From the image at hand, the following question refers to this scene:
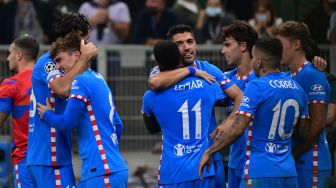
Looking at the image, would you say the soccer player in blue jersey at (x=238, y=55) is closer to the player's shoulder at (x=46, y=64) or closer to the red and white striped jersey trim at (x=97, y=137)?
the red and white striped jersey trim at (x=97, y=137)

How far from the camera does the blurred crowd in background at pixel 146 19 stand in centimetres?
1609

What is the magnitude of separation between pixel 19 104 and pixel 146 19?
565 cm

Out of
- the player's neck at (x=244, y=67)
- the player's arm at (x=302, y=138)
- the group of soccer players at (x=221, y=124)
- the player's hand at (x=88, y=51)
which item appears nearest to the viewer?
the group of soccer players at (x=221, y=124)

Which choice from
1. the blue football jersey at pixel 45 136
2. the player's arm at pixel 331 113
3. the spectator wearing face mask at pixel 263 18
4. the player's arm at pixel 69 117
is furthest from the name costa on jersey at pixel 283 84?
the spectator wearing face mask at pixel 263 18

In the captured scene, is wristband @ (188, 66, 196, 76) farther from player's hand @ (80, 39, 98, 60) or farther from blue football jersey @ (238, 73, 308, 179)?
player's hand @ (80, 39, 98, 60)

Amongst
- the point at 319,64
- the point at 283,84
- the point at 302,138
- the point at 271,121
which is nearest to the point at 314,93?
the point at 319,64

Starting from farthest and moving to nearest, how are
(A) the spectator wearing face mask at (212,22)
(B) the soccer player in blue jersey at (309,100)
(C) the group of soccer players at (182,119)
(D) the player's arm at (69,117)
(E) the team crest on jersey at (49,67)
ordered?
(A) the spectator wearing face mask at (212,22) < (B) the soccer player in blue jersey at (309,100) < (E) the team crest on jersey at (49,67) < (C) the group of soccer players at (182,119) < (D) the player's arm at (69,117)

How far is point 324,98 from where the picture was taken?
10.3m

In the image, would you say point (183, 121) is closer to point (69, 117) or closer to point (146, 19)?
point (69, 117)

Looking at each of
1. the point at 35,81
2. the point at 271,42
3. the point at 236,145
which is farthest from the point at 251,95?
the point at 35,81

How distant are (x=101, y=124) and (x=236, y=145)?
5.89 ft

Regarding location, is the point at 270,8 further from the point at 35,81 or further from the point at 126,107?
the point at 35,81

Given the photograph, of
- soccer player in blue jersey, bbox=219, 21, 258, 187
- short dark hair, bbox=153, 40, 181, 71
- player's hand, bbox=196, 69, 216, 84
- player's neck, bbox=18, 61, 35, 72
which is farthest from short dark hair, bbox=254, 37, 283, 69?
player's neck, bbox=18, 61, 35, 72

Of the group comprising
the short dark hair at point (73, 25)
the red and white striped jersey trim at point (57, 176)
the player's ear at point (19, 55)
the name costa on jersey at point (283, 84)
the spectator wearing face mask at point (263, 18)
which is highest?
the spectator wearing face mask at point (263, 18)
